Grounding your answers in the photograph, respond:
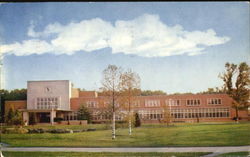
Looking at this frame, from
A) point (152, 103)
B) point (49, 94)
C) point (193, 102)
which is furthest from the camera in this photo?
point (49, 94)

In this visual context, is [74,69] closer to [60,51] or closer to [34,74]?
[60,51]

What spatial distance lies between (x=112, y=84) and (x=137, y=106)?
1.53 meters

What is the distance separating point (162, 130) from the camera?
38.2ft

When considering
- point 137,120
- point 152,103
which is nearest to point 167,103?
point 152,103

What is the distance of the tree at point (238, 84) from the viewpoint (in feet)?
35.3

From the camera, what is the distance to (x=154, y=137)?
11.2 metres

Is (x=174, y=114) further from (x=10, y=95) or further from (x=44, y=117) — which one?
(x=10, y=95)

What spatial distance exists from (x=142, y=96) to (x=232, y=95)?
328 centimetres

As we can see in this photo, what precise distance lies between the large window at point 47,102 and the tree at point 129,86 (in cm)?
336

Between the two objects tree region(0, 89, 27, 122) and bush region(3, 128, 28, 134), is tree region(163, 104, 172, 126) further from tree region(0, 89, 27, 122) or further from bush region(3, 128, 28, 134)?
tree region(0, 89, 27, 122)

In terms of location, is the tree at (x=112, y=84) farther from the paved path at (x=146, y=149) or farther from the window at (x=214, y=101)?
the window at (x=214, y=101)

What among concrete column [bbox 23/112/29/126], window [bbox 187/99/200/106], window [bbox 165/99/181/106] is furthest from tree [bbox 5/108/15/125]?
window [bbox 187/99/200/106]

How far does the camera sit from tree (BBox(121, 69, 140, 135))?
11.3 meters

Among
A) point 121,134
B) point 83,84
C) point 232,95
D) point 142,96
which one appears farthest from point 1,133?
point 232,95
